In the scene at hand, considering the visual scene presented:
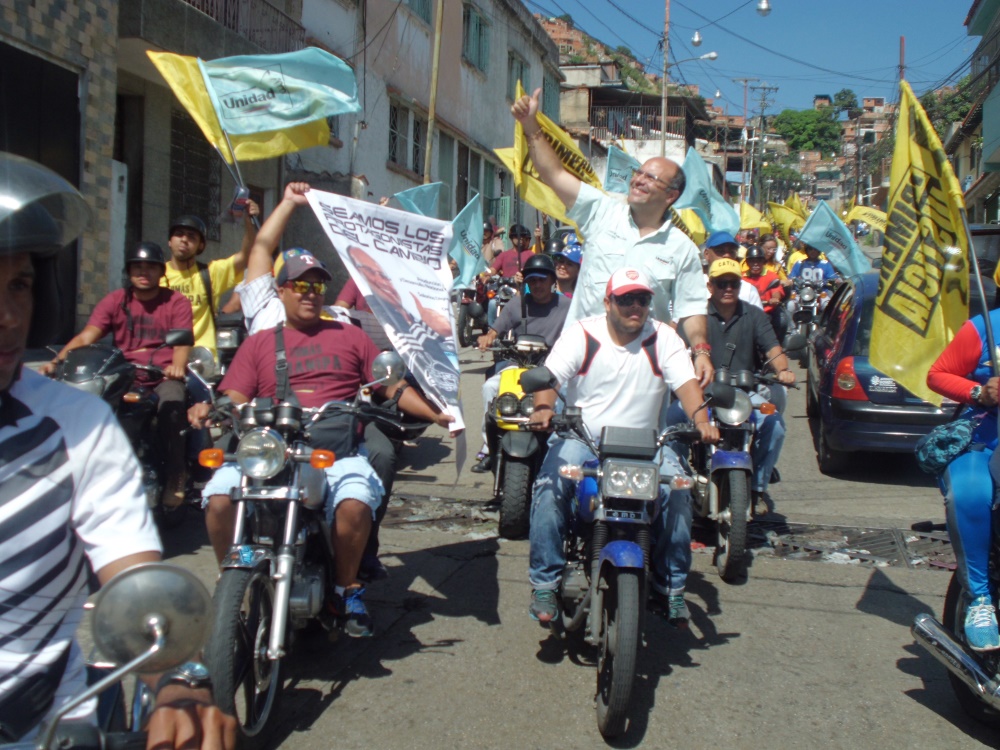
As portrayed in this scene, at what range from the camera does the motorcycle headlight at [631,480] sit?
13.1 feet

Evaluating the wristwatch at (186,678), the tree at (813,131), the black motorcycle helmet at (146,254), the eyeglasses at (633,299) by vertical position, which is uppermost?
the tree at (813,131)

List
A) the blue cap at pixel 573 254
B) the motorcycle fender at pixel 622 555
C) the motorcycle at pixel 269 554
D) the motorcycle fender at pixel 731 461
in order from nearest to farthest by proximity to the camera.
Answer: the motorcycle at pixel 269 554 < the motorcycle fender at pixel 622 555 < the motorcycle fender at pixel 731 461 < the blue cap at pixel 573 254

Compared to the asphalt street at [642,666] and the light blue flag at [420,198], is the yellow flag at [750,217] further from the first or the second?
the asphalt street at [642,666]

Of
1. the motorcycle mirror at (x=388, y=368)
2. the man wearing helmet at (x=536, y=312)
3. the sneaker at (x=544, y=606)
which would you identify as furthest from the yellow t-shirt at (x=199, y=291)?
the sneaker at (x=544, y=606)

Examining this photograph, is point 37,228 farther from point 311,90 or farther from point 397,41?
point 397,41

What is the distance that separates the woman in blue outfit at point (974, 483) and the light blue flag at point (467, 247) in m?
9.52

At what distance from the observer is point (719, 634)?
4.93 metres

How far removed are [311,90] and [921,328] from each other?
5.01 meters

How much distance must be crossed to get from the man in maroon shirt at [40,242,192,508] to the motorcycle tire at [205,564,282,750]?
2692 millimetres

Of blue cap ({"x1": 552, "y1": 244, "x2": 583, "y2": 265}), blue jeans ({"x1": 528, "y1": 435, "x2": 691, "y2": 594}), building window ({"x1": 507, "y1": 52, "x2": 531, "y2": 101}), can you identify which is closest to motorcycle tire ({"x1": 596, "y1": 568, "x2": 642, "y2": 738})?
blue jeans ({"x1": 528, "y1": 435, "x2": 691, "y2": 594})

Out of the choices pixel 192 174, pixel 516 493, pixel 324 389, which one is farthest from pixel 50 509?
pixel 192 174

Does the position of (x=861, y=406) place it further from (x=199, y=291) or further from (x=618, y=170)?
(x=618, y=170)

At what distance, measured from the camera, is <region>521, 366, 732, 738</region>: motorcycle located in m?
3.73

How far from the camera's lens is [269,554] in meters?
3.77
